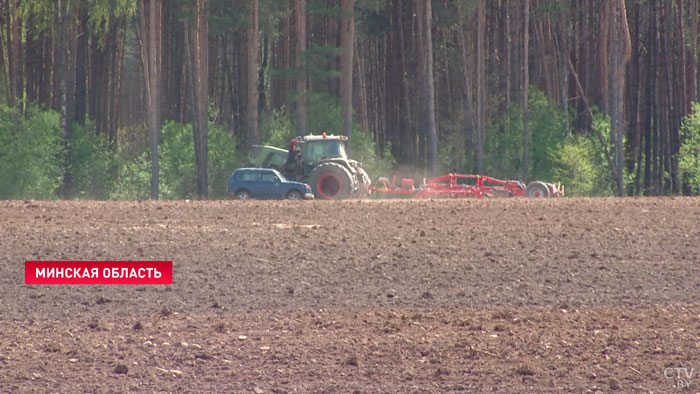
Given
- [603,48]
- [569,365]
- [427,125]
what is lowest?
[569,365]

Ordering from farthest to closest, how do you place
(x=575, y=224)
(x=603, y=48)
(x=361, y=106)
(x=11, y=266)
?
1. (x=361, y=106)
2. (x=603, y=48)
3. (x=575, y=224)
4. (x=11, y=266)

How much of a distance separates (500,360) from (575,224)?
37.4 feet

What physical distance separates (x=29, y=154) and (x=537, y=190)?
20.9 metres

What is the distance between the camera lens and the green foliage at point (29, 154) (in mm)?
35500

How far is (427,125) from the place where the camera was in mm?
38312

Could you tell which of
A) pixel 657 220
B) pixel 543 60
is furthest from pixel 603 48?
pixel 657 220

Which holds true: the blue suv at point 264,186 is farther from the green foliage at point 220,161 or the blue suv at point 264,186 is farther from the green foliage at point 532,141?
the green foliage at point 532,141

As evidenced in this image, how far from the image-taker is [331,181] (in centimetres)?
2909

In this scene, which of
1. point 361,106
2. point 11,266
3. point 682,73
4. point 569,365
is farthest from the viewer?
point 361,106

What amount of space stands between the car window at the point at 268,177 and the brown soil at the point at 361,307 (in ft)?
27.7

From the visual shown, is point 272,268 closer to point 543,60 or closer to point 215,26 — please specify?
point 215,26

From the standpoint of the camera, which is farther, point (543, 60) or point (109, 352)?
point (543, 60)

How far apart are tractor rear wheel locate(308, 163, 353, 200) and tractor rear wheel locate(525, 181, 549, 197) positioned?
6.21 m

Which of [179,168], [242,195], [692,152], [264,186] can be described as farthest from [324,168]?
[692,152]
